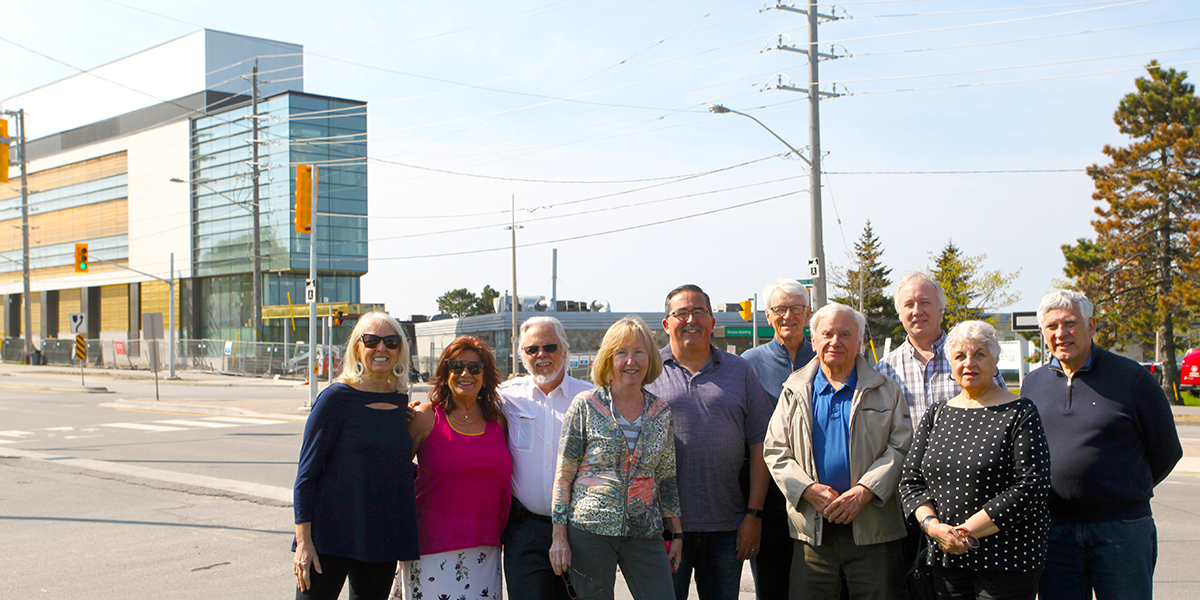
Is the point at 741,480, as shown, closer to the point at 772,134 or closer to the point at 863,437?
the point at 863,437

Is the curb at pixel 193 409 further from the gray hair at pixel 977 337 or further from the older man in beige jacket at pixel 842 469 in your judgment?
the gray hair at pixel 977 337

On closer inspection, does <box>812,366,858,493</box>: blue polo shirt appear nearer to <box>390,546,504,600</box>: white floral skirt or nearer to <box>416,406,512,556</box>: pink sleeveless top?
<box>416,406,512,556</box>: pink sleeveless top

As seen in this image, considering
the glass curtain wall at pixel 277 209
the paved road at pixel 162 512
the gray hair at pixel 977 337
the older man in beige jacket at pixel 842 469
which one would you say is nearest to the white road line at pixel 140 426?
the paved road at pixel 162 512

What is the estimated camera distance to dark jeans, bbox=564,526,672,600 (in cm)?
388

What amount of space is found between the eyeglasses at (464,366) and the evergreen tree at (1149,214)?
3133cm

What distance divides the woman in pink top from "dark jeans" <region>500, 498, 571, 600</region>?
0.27ft

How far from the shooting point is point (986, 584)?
3.68 m

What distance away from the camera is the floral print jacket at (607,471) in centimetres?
386

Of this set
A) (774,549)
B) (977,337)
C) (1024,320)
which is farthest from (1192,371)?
(977,337)

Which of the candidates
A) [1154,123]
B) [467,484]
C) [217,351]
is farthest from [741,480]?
[217,351]

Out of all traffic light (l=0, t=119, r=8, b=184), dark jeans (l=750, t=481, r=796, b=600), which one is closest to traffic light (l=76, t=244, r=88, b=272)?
traffic light (l=0, t=119, r=8, b=184)

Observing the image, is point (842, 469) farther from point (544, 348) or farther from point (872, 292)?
point (872, 292)

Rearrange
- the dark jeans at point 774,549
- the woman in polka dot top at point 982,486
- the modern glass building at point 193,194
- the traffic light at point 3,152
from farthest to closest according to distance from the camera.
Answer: the modern glass building at point 193,194 < the traffic light at point 3,152 < the dark jeans at point 774,549 < the woman in polka dot top at point 982,486

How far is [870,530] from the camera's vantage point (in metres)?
3.92
